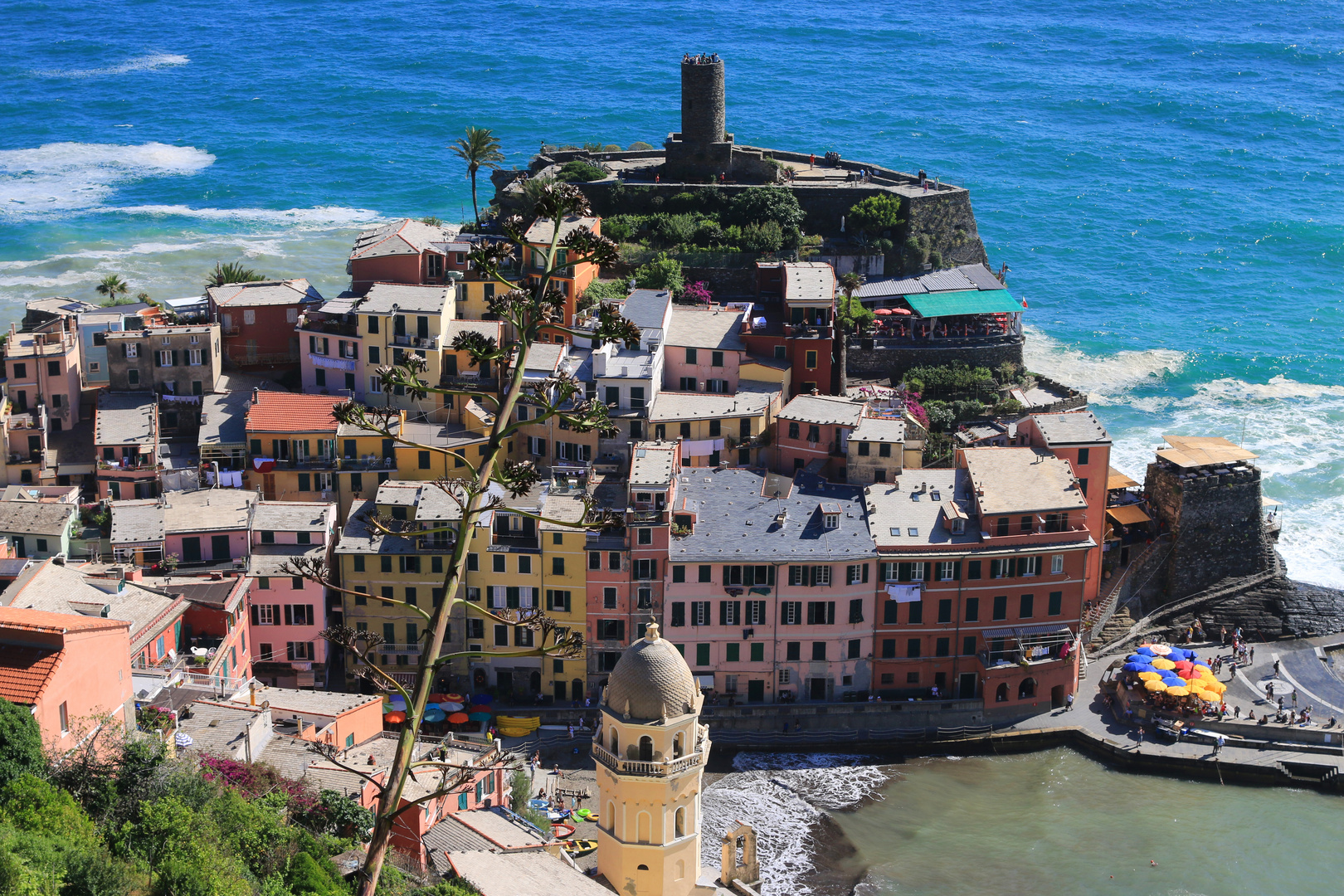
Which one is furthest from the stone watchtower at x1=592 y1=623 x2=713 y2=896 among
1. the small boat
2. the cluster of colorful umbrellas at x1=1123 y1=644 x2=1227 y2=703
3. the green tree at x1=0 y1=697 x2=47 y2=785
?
the cluster of colorful umbrellas at x1=1123 y1=644 x2=1227 y2=703

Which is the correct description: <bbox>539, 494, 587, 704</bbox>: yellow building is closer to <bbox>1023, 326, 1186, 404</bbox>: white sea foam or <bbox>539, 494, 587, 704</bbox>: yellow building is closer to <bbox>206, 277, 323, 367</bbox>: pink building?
<bbox>206, 277, 323, 367</bbox>: pink building

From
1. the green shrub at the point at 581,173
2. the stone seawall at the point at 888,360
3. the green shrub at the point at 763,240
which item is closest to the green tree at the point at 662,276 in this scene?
the green shrub at the point at 763,240

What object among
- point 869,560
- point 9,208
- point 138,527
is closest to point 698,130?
point 869,560

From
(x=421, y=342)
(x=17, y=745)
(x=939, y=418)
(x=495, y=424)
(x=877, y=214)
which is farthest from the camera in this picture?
(x=877, y=214)

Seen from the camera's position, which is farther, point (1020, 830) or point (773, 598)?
point (773, 598)

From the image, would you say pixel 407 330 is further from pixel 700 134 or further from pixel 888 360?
pixel 888 360

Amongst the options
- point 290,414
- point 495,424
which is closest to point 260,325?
point 290,414

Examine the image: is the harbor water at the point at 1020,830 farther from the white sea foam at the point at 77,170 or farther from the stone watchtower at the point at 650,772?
the white sea foam at the point at 77,170
